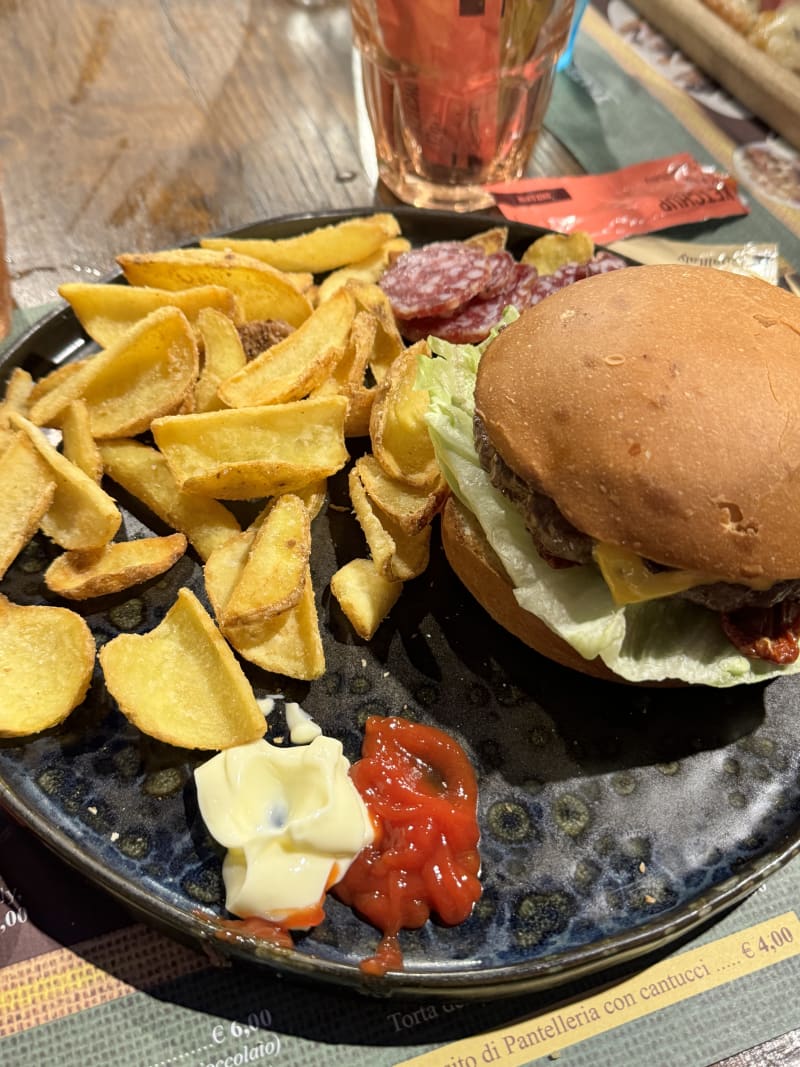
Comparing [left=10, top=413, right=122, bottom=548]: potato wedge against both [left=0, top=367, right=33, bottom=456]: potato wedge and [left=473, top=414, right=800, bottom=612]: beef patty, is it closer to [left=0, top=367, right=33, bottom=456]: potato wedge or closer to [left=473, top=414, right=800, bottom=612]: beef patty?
[left=0, top=367, right=33, bottom=456]: potato wedge

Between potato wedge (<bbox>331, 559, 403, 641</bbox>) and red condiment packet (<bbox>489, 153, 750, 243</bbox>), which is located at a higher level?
potato wedge (<bbox>331, 559, 403, 641</bbox>)

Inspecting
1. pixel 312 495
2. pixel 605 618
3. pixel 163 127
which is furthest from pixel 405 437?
pixel 163 127

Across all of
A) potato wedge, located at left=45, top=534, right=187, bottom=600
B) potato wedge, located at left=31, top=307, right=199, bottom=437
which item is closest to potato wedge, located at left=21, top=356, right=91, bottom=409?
potato wedge, located at left=31, top=307, right=199, bottom=437

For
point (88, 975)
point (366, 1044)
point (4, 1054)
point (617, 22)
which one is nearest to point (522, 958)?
point (366, 1044)

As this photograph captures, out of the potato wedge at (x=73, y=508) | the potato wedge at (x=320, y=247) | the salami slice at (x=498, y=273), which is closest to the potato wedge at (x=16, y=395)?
the potato wedge at (x=73, y=508)

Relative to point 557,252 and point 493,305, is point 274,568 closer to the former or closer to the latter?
point 493,305

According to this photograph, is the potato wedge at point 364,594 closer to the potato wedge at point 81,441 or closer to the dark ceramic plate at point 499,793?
the dark ceramic plate at point 499,793

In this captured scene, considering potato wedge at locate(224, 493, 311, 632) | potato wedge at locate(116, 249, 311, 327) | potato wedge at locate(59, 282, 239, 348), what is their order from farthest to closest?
potato wedge at locate(116, 249, 311, 327), potato wedge at locate(59, 282, 239, 348), potato wedge at locate(224, 493, 311, 632)
